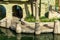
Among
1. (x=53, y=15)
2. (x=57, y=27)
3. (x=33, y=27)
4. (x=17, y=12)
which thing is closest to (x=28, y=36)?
(x=33, y=27)

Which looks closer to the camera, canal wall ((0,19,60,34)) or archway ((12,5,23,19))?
canal wall ((0,19,60,34))

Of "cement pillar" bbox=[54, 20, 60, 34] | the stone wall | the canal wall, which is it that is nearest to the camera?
"cement pillar" bbox=[54, 20, 60, 34]

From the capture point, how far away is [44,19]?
4653 cm

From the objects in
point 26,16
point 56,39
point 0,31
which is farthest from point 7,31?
point 56,39

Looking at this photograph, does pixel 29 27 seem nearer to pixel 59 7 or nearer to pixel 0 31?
pixel 0 31

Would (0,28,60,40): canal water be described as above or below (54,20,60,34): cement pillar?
below

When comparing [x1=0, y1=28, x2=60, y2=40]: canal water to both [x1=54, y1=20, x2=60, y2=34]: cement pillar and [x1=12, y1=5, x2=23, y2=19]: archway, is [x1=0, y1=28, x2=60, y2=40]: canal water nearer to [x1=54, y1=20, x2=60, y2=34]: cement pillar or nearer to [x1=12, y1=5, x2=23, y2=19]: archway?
[x1=54, y1=20, x2=60, y2=34]: cement pillar

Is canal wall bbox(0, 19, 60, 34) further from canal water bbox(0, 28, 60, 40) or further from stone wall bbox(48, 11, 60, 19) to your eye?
stone wall bbox(48, 11, 60, 19)

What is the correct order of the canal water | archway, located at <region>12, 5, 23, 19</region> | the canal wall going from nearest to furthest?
the canal water, the canal wall, archway, located at <region>12, 5, 23, 19</region>

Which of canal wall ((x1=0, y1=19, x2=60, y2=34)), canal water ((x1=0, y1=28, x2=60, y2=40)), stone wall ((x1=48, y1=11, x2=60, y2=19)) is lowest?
canal water ((x1=0, y1=28, x2=60, y2=40))

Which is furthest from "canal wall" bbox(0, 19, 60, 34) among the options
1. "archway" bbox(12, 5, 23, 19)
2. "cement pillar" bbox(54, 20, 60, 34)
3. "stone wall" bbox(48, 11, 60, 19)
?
"archway" bbox(12, 5, 23, 19)

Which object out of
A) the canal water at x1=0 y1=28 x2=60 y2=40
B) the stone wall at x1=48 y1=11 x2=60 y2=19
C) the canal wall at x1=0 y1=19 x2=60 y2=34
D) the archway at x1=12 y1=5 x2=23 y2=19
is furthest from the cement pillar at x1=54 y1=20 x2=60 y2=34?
the archway at x1=12 y1=5 x2=23 y2=19

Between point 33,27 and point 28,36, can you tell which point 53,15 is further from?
point 28,36

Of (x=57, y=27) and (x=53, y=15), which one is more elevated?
(x=53, y=15)
